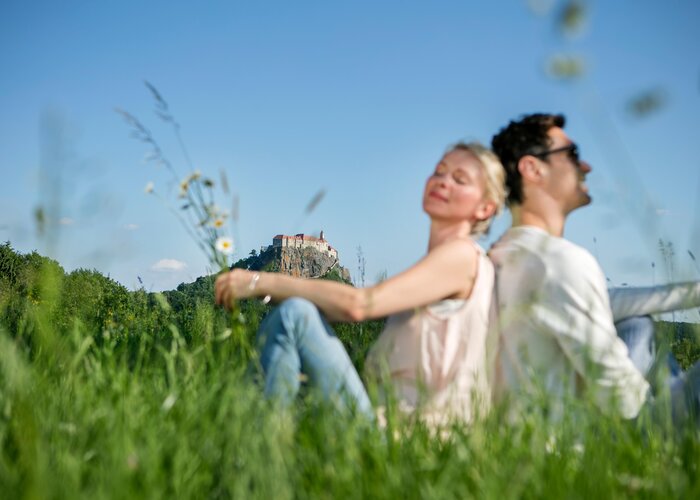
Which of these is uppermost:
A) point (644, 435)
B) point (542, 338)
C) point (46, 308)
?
point (46, 308)

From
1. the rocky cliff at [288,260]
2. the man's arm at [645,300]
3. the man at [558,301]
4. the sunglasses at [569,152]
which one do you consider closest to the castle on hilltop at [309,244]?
the rocky cliff at [288,260]

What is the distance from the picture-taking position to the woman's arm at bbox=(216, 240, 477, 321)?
3057mm

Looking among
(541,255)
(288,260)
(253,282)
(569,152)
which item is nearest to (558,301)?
(541,255)

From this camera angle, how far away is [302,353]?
10.1 ft

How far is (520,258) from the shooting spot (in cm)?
336

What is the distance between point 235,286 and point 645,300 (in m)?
1.94

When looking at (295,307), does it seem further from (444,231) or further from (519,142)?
(519,142)

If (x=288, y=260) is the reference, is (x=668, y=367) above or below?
below

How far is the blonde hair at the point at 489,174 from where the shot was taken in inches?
135

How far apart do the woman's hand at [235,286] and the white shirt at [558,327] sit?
1.03 metres

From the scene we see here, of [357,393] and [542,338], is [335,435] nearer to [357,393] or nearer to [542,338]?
[357,393]

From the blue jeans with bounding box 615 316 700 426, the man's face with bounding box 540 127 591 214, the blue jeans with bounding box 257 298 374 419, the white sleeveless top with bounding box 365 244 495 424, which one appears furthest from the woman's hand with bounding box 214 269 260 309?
the blue jeans with bounding box 615 316 700 426

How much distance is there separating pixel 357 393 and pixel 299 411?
246 mm

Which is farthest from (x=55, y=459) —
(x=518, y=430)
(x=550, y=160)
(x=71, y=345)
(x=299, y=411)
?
(x=550, y=160)
